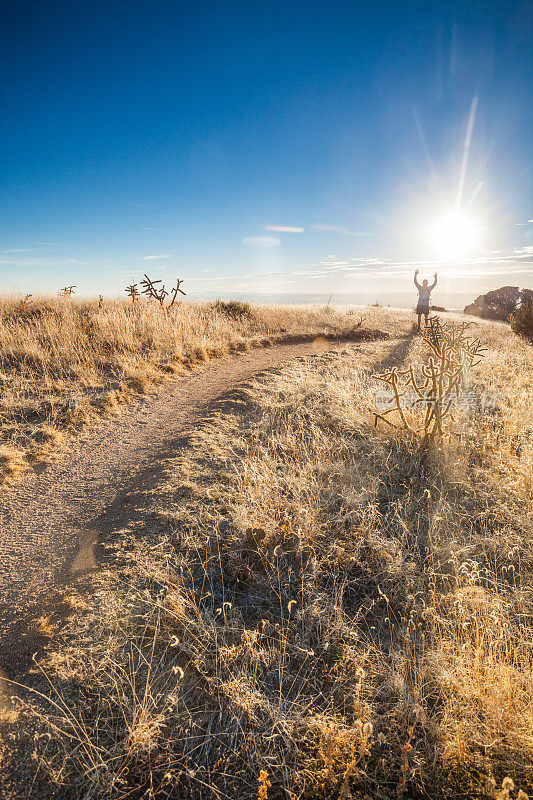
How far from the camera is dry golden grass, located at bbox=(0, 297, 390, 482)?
562cm

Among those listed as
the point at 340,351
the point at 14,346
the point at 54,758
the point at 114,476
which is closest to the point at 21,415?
the point at 114,476

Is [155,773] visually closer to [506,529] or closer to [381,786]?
[381,786]

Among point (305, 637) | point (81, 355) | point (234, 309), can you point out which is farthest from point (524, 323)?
point (305, 637)

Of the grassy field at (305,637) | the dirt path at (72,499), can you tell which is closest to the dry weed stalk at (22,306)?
the dirt path at (72,499)

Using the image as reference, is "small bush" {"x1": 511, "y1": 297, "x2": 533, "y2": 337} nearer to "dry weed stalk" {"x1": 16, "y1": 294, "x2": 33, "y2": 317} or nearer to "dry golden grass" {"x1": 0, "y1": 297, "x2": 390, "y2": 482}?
"dry golden grass" {"x1": 0, "y1": 297, "x2": 390, "y2": 482}

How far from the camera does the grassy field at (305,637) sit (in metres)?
2.00

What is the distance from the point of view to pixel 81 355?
8.20 meters

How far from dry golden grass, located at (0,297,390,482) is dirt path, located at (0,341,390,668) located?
44cm

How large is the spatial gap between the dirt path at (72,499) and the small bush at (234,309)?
28.5 ft

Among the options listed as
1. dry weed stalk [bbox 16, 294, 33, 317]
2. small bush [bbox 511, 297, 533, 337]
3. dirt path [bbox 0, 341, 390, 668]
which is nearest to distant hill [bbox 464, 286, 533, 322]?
small bush [bbox 511, 297, 533, 337]

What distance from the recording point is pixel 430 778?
202cm

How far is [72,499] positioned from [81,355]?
16.3 feet

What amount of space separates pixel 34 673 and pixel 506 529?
14.8ft

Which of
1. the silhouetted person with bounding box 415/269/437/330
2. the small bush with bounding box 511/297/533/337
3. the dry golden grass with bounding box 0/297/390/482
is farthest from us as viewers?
the small bush with bounding box 511/297/533/337
